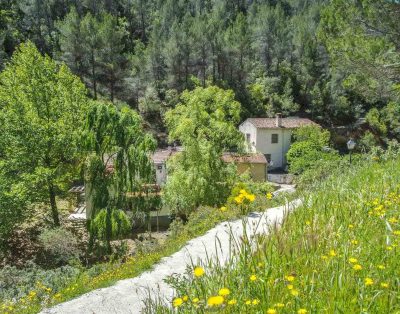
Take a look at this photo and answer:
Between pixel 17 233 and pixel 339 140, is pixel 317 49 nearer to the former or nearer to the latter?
pixel 339 140

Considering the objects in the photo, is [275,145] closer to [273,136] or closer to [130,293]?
[273,136]

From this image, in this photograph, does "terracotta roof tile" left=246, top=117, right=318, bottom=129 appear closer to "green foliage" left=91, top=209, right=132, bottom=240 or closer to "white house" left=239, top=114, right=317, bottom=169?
"white house" left=239, top=114, right=317, bottom=169

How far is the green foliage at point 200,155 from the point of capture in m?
17.2

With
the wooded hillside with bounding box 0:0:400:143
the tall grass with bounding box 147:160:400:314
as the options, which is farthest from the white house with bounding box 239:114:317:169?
the tall grass with bounding box 147:160:400:314

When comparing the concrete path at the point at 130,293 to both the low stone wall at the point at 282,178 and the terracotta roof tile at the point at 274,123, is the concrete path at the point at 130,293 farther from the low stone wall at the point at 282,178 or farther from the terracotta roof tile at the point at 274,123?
the terracotta roof tile at the point at 274,123

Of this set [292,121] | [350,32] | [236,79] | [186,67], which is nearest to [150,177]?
[350,32]

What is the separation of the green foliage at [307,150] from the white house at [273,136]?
1.19 meters

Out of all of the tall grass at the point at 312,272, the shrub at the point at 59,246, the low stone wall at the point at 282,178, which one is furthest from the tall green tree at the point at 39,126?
the low stone wall at the point at 282,178

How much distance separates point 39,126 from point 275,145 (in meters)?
25.5

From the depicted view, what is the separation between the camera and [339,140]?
44625mm

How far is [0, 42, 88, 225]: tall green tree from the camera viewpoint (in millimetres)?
16625

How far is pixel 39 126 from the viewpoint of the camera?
1688 centimetres

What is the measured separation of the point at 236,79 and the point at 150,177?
33.4m

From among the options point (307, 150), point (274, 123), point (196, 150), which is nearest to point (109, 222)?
point (196, 150)
